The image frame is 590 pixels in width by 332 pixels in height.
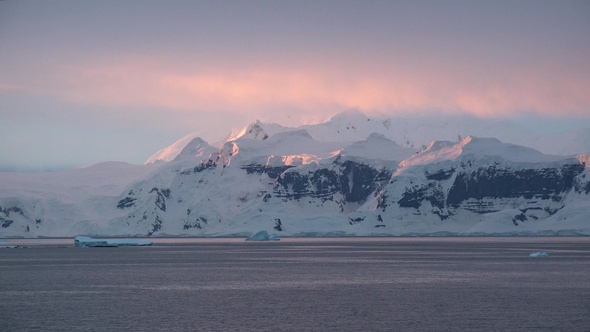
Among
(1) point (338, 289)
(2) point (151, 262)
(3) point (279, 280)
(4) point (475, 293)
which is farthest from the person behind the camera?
(2) point (151, 262)

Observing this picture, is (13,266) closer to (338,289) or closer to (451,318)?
(338,289)

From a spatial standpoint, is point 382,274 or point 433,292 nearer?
point 433,292

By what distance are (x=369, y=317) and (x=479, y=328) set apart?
10.3 m

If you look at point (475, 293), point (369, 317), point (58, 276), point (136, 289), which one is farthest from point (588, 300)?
point (58, 276)

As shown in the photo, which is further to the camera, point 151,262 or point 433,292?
point 151,262

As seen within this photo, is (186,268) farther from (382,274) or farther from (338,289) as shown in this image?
(338,289)

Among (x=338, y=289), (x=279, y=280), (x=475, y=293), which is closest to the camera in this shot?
(x=475, y=293)

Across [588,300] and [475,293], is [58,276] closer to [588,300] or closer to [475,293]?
[475,293]

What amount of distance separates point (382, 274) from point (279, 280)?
17.3 meters

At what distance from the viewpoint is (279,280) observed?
11306 centimetres

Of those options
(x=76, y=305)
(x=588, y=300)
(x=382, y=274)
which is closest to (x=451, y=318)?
(x=588, y=300)

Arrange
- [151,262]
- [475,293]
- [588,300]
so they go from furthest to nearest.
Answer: [151,262], [475,293], [588,300]

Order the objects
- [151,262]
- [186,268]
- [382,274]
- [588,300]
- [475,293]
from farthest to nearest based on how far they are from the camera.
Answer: [151,262] → [186,268] → [382,274] → [475,293] → [588,300]

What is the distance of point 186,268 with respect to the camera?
144 metres
